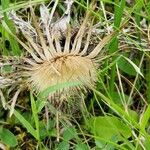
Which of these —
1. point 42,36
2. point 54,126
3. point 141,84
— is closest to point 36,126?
point 54,126

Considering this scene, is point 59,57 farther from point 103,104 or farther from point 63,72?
point 103,104

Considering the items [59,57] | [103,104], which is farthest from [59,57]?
[103,104]
